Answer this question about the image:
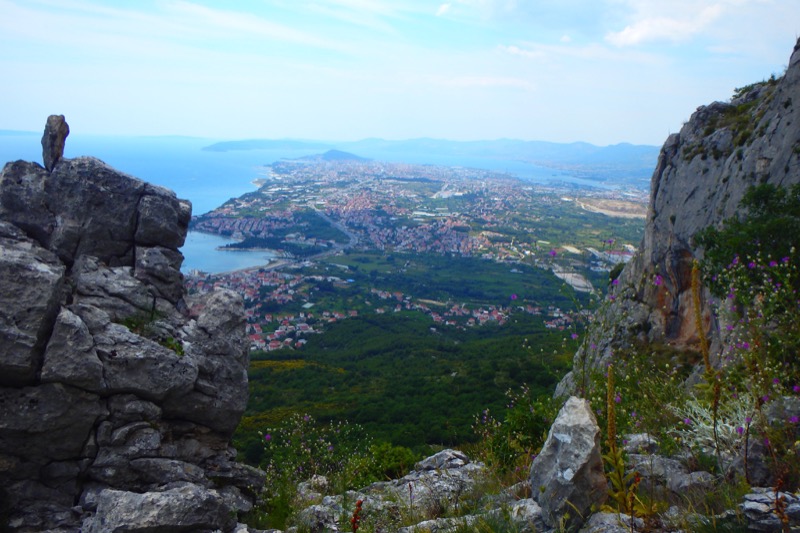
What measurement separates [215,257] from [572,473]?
76109 millimetres

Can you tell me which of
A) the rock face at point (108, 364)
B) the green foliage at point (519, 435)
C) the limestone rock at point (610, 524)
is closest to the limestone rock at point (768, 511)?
the limestone rock at point (610, 524)

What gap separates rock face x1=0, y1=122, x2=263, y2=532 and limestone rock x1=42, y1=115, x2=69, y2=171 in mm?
30

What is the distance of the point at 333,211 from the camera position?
109 metres

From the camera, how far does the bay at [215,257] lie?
220 feet

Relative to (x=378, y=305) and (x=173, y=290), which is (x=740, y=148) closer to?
(x=173, y=290)

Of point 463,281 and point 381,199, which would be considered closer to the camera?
point 463,281

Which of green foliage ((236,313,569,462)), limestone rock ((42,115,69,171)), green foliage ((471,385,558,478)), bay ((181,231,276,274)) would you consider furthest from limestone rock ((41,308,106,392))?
bay ((181,231,276,274))

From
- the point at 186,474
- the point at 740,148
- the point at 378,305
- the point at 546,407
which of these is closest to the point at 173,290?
the point at 186,474

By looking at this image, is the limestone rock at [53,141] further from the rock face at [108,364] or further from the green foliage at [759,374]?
the green foliage at [759,374]

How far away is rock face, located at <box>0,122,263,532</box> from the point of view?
4203 mm

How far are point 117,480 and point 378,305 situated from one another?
163 feet

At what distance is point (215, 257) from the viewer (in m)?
73.9

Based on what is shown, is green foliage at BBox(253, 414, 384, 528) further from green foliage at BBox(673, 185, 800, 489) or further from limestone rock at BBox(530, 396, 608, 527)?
green foliage at BBox(673, 185, 800, 489)

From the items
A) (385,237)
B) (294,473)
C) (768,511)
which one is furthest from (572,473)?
(385,237)
